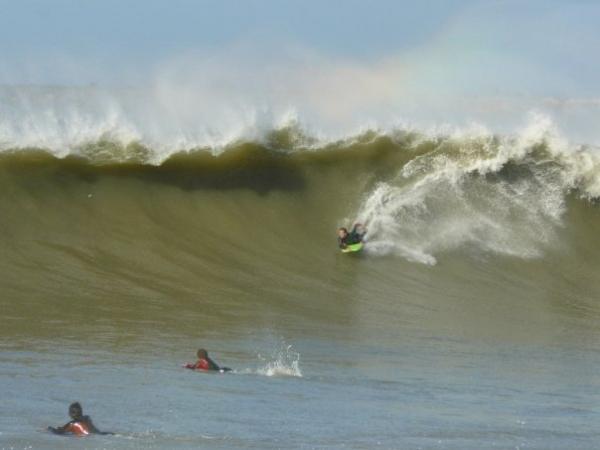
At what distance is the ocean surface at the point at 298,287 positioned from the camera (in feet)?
33.3

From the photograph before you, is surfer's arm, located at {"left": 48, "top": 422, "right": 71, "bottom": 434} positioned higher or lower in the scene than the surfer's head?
lower

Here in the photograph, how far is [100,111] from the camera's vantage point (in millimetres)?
20734

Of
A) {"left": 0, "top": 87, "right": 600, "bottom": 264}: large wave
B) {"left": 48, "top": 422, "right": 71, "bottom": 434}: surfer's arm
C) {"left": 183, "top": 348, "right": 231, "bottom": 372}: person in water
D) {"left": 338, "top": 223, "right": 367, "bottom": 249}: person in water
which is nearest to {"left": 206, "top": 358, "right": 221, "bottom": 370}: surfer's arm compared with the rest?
{"left": 183, "top": 348, "right": 231, "bottom": 372}: person in water

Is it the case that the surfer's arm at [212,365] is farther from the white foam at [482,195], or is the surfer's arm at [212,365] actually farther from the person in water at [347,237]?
the white foam at [482,195]

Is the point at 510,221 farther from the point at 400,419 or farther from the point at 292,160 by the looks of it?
the point at 400,419

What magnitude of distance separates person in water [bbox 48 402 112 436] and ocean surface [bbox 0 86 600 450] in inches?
4.3

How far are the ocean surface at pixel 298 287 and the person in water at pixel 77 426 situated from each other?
109mm

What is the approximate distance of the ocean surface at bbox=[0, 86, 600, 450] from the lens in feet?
33.3

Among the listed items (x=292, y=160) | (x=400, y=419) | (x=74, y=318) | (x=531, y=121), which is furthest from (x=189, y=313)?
(x=531, y=121)

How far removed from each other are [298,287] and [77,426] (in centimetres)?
709

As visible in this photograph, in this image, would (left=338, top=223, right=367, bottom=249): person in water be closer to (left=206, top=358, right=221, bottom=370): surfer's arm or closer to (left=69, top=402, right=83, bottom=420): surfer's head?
(left=206, top=358, right=221, bottom=370): surfer's arm

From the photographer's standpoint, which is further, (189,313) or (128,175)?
(128,175)

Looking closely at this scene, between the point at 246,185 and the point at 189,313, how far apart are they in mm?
5670

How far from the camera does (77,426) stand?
9.30 metres
